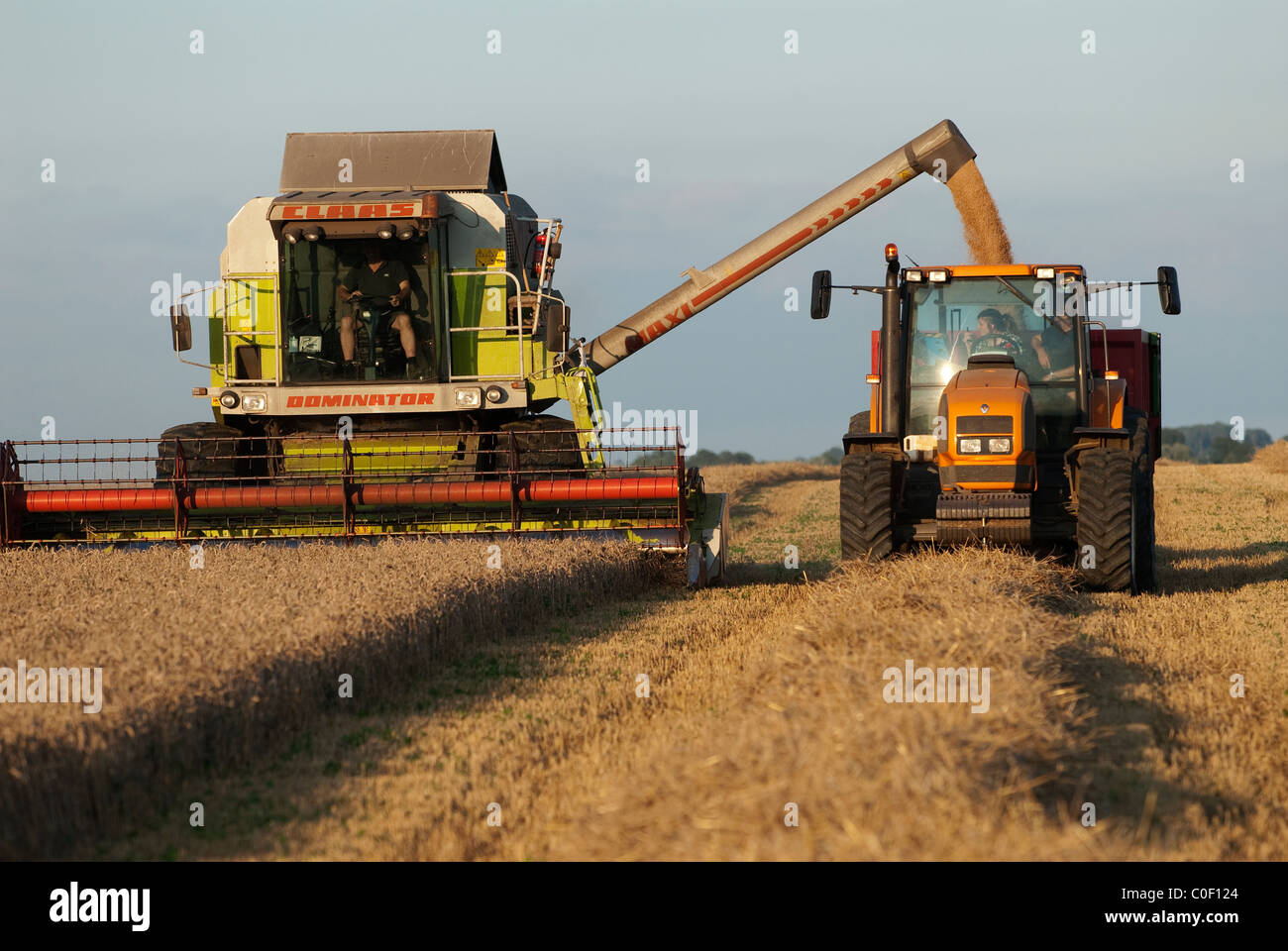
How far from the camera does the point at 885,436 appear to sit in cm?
962

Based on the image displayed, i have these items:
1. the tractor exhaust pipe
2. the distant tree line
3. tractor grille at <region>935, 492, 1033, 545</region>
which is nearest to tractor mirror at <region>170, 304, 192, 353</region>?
the tractor exhaust pipe

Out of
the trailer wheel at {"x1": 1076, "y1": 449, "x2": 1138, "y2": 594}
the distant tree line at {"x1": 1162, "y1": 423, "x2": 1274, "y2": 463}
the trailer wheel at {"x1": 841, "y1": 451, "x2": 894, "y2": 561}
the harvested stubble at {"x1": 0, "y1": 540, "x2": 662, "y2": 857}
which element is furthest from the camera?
the distant tree line at {"x1": 1162, "y1": 423, "x2": 1274, "y2": 463}

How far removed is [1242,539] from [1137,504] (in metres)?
6.21

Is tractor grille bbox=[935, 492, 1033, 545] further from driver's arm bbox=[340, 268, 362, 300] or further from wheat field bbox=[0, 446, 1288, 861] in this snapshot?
driver's arm bbox=[340, 268, 362, 300]

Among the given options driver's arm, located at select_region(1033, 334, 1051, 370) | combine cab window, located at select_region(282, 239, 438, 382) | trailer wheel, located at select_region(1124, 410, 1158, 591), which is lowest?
trailer wheel, located at select_region(1124, 410, 1158, 591)

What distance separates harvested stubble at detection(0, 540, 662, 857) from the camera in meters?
4.64

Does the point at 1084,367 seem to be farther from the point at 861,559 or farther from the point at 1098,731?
the point at 1098,731

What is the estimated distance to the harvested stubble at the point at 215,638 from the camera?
4.64 meters

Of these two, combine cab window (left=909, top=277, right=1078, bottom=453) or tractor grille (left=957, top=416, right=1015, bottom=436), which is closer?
tractor grille (left=957, top=416, right=1015, bottom=436)

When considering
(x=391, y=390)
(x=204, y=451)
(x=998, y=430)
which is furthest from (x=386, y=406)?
(x=998, y=430)

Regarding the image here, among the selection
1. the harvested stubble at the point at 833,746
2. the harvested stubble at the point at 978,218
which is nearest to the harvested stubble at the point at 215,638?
the harvested stubble at the point at 833,746

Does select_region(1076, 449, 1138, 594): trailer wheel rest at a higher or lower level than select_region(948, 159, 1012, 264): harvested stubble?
lower

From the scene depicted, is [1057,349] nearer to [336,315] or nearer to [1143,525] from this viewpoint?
[1143,525]

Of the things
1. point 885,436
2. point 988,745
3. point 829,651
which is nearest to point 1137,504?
point 885,436
